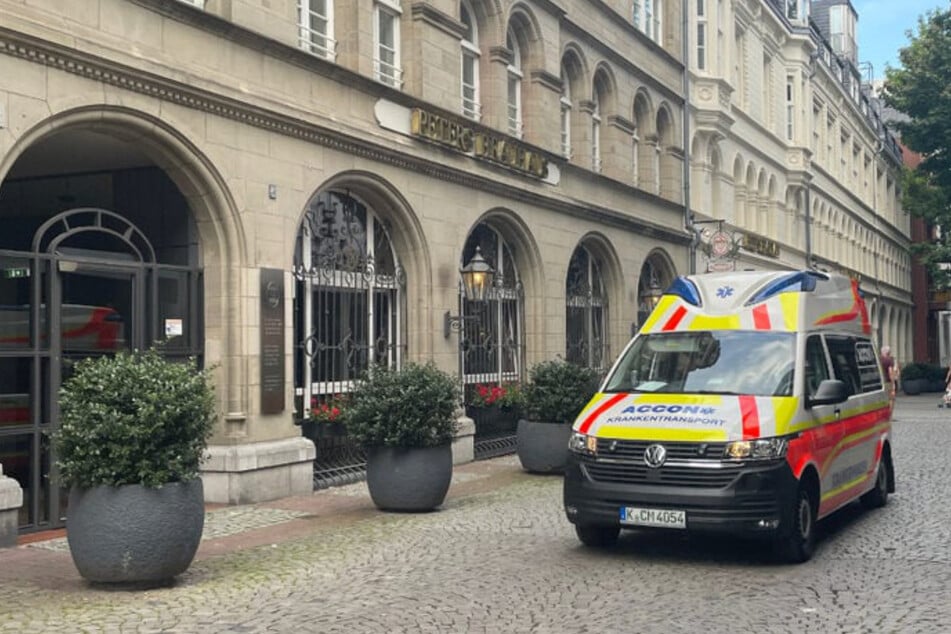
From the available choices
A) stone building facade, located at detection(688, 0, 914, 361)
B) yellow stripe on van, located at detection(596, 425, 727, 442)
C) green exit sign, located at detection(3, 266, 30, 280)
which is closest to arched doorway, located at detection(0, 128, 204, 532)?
green exit sign, located at detection(3, 266, 30, 280)

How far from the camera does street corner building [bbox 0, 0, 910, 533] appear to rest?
411 inches

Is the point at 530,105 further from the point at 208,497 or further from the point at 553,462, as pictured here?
the point at 208,497

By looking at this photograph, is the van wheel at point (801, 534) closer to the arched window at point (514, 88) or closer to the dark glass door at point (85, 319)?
the dark glass door at point (85, 319)

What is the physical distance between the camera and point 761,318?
9.84 m

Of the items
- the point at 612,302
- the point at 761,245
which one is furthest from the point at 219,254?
the point at 761,245

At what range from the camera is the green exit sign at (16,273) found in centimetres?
1017

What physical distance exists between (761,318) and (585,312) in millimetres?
13190

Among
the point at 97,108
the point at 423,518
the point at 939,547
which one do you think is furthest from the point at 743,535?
the point at 97,108

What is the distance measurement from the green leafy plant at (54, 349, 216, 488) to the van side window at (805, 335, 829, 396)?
4.98 meters

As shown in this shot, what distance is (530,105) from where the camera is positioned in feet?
65.9

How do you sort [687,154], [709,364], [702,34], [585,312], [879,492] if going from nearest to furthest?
[709,364] < [879,492] < [585,312] < [687,154] < [702,34]

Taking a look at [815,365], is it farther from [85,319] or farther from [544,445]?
[85,319]

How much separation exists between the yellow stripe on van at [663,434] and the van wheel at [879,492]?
3974 mm

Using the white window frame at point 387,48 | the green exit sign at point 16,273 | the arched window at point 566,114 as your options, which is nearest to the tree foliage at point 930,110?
the arched window at point 566,114
